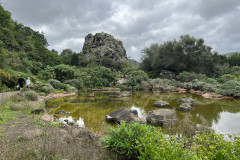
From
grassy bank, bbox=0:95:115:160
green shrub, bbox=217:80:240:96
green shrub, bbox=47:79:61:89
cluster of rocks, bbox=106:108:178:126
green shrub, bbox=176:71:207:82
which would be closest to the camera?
grassy bank, bbox=0:95:115:160

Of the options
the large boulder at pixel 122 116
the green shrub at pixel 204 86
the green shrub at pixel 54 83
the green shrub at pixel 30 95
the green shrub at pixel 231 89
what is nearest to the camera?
the large boulder at pixel 122 116

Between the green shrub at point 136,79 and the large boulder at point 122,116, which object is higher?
the green shrub at point 136,79

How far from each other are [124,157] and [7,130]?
3.95 meters

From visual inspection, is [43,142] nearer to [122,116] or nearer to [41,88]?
[122,116]

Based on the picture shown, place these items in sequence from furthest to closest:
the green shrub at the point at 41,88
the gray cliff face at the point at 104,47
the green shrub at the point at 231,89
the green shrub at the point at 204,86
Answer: the gray cliff face at the point at 104,47 → the green shrub at the point at 204,86 → the green shrub at the point at 231,89 → the green shrub at the point at 41,88

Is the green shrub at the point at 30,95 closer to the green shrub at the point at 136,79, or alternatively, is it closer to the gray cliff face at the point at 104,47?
the green shrub at the point at 136,79

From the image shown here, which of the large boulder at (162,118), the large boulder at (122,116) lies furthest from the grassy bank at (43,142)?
the large boulder at (162,118)

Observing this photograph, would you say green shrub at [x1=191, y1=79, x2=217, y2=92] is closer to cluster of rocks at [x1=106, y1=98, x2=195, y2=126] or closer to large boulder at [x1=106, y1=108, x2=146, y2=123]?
cluster of rocks at [x1=106, y1=98, x2=195, y2=126]

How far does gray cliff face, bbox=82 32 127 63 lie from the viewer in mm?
51344

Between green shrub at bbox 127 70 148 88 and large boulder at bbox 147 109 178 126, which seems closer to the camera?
large boulder at bbox 147 109 178 126

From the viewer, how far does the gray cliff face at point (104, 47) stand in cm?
5134

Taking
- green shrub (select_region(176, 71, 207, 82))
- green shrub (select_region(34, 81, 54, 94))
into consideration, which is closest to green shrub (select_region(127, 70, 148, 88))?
green shrub (select_region(176, 71, 207, 82))

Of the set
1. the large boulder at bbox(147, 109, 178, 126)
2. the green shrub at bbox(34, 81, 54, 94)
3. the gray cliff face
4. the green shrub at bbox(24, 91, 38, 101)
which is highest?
the gray cliff face

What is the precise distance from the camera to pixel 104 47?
172 ft
